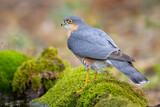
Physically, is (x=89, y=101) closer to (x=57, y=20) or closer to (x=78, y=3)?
(x=57, y=20)

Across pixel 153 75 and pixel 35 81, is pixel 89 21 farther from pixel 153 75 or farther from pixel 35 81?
pixel 35 81

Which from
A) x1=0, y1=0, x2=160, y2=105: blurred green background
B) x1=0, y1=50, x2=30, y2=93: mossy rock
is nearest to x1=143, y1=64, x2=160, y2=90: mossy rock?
x1=0, y1=0, x2=160, y2=105: blurred green background

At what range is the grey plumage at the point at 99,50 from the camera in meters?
3.76

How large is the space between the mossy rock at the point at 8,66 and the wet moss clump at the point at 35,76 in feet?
0.97

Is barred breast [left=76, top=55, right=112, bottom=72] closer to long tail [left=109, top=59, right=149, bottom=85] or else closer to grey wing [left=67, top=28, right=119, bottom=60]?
grey wing [left=67, top=28, right=119, bottom=60]

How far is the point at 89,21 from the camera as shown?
44.5ft

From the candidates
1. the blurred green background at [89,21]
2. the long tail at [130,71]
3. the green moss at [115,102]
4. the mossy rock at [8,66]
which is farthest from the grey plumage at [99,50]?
the blurred green background at [89,21]

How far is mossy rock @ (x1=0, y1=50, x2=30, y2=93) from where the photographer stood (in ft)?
19.5

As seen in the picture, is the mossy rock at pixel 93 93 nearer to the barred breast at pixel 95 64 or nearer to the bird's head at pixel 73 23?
the barred breast at pixel 95 64

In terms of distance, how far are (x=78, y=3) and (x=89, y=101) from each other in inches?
495

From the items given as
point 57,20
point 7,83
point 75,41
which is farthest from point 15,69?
point 57,20

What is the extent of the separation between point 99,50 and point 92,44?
0.26 meters

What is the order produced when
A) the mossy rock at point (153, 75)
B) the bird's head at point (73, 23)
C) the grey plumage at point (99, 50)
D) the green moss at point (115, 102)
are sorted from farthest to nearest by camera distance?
the mossy rock at point (153, 75), the bird's head at point (73, 23), the grey plumage at point (99, 50), the green moss at point (115, 102)

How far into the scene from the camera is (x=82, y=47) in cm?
453
